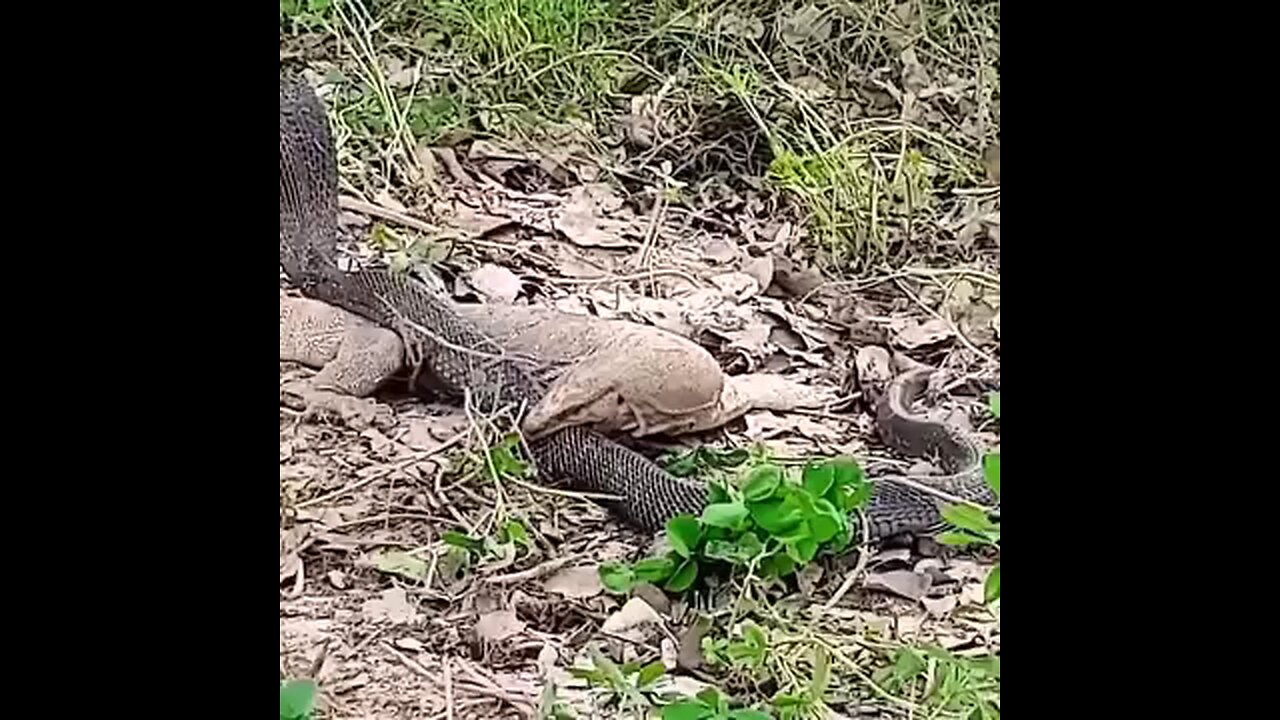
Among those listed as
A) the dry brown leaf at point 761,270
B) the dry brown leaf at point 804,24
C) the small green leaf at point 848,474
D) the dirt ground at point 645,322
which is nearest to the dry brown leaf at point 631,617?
the dirt ground at point 645,322

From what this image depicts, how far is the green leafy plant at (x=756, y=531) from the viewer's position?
1.38 meters

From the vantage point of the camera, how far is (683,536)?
1.38 metres

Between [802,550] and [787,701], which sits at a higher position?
[802,550]

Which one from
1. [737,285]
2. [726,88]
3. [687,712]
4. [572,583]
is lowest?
[687,712]

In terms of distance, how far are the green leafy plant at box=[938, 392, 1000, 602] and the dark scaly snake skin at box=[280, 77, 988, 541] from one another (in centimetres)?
1

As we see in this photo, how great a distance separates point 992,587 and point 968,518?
0.22 feet

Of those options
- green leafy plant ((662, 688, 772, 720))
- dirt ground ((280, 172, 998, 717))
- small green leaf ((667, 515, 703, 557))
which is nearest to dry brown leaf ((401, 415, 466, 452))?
dirt ground ((280, 172, 998, 717))

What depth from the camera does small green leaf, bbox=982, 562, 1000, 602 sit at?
1.39 metres

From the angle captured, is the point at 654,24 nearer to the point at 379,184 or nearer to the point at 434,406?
the point at 379,184

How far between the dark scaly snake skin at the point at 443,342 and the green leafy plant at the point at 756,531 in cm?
2

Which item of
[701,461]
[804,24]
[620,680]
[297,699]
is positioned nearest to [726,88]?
[804,24]

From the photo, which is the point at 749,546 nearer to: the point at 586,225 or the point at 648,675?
the point at 648,675

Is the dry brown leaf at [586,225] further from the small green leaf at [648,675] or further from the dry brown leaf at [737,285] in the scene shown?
the small green leaf at [648,675]
